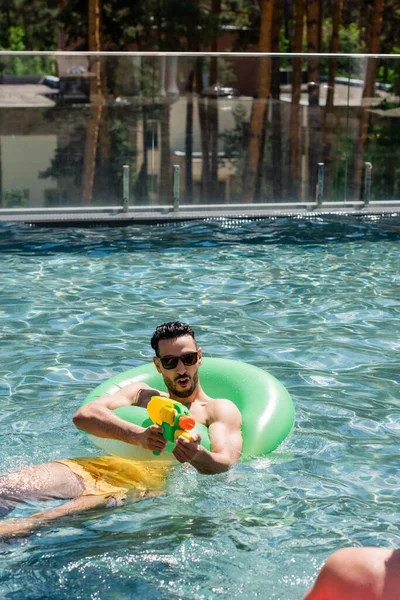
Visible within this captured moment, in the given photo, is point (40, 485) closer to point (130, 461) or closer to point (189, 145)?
point (130, 461)

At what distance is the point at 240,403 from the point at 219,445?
1.89ft

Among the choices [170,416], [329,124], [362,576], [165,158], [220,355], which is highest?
[329,124]

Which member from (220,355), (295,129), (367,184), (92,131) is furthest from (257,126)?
(220,355)

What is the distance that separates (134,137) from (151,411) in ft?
26.8

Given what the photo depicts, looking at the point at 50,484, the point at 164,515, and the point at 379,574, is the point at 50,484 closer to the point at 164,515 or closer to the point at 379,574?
Answer: the point at 164,515

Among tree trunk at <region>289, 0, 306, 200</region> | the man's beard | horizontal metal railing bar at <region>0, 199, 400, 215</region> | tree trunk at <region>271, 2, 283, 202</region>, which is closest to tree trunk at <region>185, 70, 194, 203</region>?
horizontal metal railing bar at <region>0, 199, 400, 215</region>

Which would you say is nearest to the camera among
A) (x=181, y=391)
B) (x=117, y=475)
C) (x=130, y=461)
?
(x=117, y=475)

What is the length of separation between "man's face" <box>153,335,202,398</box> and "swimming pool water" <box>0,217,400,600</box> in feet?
1.44

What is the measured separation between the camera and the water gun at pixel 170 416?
14.5 ft

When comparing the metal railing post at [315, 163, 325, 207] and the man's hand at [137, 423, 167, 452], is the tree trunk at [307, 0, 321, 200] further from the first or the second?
the man's hand at [137, 423, 167, 452]

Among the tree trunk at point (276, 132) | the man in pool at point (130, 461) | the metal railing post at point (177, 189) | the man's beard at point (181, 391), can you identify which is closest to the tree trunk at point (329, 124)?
the tree trunk at point (276, 132)

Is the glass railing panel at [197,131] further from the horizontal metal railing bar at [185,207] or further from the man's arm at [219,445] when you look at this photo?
the man's arm at [219,445]

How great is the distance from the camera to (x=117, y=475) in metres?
4.91

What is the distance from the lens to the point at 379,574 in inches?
112
